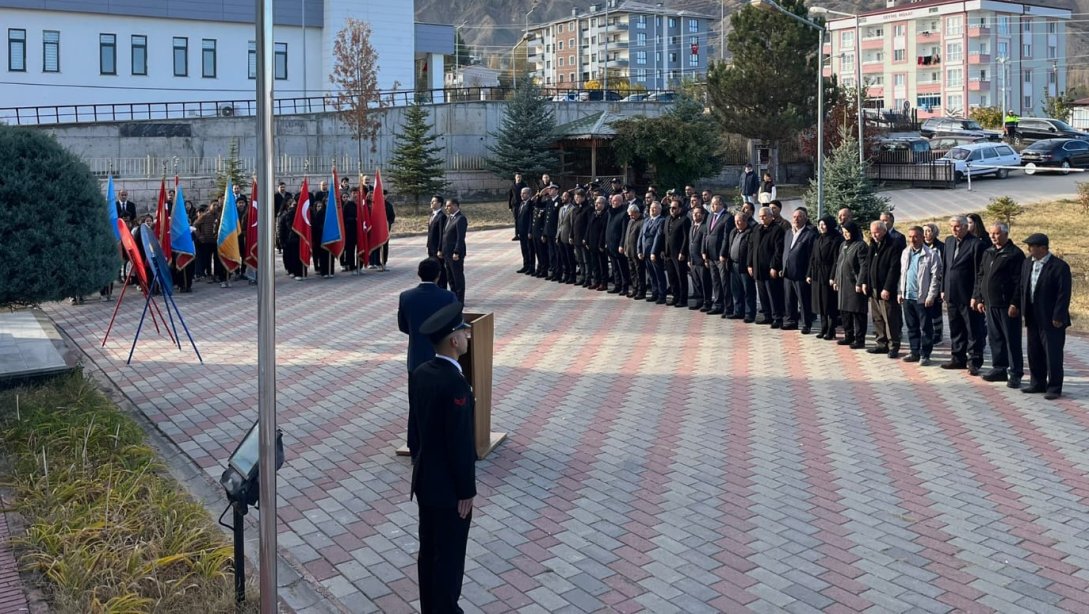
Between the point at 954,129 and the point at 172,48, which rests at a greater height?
the point at 172,48

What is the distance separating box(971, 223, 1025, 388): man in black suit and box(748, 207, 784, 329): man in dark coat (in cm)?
357

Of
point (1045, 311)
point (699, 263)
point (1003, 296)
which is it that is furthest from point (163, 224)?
point (1045, 311)

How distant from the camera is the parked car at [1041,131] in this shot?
5175 cm

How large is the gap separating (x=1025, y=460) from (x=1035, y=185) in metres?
32.4

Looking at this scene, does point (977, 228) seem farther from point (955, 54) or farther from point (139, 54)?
point (955, 54)

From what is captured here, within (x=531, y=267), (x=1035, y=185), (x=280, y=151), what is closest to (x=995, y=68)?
(x=1035, y=185)

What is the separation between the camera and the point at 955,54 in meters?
87.9

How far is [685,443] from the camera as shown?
9.94m

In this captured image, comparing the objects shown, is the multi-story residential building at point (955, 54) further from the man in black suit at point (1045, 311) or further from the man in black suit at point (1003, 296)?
the man in black suit at point (1045, 311)

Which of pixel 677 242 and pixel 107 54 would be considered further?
pixel 107 54

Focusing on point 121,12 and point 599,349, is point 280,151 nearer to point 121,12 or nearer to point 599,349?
point 121,12

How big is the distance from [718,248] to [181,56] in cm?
4411

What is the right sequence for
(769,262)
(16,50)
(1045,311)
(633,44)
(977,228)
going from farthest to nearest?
(633,44), (16,50), (769,262), (977,228), (1045,311)

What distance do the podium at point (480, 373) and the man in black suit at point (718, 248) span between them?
302 inches
